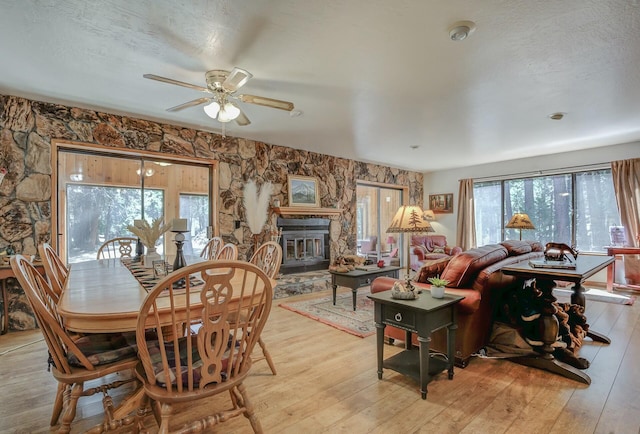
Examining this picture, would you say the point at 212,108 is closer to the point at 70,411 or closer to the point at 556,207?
the point at 70,411

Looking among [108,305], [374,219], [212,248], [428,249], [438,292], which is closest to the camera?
[108,305]

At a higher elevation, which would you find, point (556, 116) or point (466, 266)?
point (556, 116)

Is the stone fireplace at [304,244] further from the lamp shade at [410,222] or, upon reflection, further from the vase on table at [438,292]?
the vase on table at [438,292]

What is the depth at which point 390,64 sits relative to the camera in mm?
2648

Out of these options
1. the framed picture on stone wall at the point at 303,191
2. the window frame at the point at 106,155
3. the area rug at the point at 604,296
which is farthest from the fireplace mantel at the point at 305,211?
the area rug at the point at 604,296

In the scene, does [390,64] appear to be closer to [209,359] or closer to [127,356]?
[209,359]

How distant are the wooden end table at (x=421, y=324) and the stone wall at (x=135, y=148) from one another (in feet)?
10.5

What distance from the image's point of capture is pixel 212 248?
11.4 ft

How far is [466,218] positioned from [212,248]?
6.02 metres

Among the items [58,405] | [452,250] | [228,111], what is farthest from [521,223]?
[58,405]

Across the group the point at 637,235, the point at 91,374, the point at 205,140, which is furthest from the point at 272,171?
the point at 637,235

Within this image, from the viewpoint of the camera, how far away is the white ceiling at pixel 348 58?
1979 mm

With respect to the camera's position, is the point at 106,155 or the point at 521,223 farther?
the point at 521,223

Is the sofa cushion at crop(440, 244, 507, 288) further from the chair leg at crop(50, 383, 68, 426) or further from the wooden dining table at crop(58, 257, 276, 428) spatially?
the chair leg at crop(50, 383, 68, 426)
